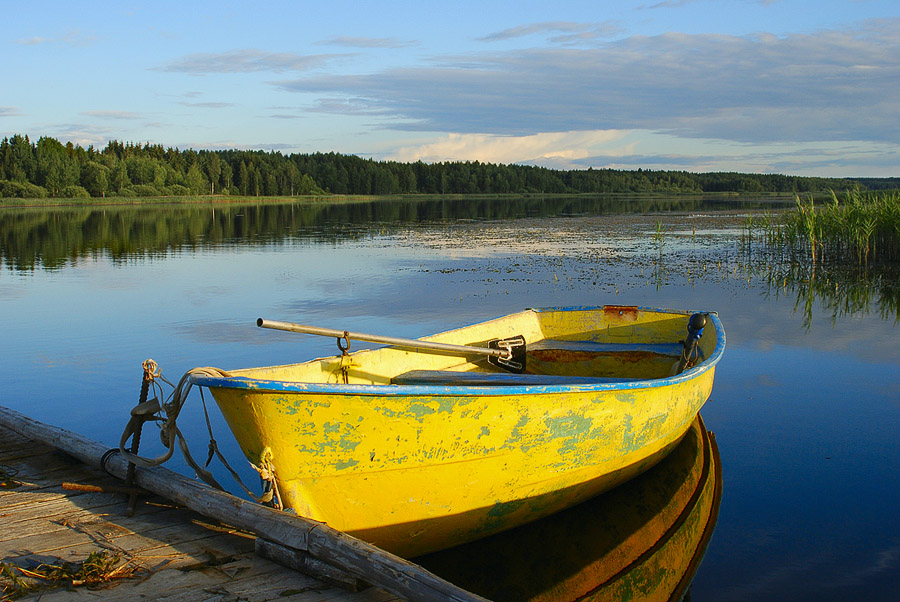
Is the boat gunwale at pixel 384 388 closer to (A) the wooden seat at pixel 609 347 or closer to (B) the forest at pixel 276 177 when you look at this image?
(A) the wooden seat at pixel 609 347

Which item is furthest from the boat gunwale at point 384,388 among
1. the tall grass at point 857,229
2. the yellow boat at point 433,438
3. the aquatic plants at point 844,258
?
the tall grass at point 857,229

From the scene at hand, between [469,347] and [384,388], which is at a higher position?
[384,388]

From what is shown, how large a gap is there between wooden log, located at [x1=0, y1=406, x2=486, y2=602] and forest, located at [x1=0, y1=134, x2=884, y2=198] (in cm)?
8010

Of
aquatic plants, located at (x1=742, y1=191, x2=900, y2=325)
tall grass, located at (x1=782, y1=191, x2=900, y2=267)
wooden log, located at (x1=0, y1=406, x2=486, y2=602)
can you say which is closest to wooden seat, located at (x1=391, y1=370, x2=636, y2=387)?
wooden log, located at (x1=0, y1=406, x2=486, y2=602)

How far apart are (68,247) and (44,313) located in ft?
45.2

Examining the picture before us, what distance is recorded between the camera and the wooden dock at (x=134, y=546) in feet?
10.6

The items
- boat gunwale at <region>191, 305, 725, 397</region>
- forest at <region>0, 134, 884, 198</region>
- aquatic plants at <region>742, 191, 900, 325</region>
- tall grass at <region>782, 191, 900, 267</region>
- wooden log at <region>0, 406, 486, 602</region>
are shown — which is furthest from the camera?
forest at <region>0, 134, 884, 198</region>

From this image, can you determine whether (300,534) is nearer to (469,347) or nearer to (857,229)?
(469,347)

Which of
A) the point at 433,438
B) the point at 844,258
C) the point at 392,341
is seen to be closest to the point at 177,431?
the point at 433,438

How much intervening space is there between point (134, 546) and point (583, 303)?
10.1 m

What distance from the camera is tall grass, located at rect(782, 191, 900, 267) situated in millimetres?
16203

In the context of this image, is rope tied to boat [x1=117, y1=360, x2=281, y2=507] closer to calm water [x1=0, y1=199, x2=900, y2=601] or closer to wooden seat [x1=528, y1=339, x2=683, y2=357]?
calm water [x1=0, y1=199, x2=900, y2=601]

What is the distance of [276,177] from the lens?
112250 millimetres

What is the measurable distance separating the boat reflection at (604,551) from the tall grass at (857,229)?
39.5 ft
